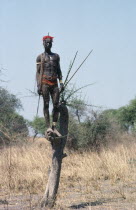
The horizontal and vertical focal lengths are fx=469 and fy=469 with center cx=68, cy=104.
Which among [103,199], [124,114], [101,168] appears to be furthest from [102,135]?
[124,114]

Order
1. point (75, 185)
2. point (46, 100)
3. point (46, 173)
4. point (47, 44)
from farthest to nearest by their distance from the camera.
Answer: point (46, 173), point (75, 185), point (47, 44), point (46, 100)

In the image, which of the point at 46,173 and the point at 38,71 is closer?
the point at 38,71

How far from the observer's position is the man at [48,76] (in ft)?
31.2

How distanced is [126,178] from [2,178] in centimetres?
374

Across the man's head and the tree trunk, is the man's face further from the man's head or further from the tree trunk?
the tree trunk

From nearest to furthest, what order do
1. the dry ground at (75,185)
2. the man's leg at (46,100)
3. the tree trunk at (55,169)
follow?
the man's leg at (46,100) → the tree trunk at (55,169) → the dry ground at (75,185)

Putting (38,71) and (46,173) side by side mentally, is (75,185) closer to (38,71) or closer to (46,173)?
(46,173)

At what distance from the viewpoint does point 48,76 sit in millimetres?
9539

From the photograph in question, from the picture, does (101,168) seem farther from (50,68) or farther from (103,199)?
(50,68)

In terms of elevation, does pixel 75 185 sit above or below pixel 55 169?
above

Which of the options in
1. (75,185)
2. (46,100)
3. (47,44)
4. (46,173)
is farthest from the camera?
(46,173)

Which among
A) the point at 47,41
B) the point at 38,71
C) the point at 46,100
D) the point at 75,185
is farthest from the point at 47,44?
the point at 75,185

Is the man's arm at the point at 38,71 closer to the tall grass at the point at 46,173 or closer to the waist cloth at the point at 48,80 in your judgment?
the waist cloth at the point at 48,80

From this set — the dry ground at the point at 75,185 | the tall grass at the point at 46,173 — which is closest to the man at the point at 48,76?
the dry ground at the point at 75,185
